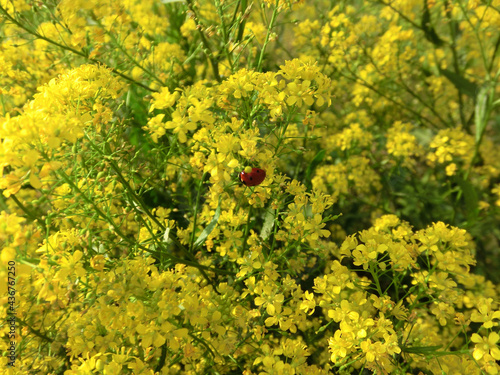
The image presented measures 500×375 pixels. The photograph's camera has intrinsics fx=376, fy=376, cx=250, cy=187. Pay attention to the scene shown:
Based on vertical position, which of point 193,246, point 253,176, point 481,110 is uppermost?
point 481,110

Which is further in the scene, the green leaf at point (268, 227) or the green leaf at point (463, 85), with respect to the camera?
the green leaf at point (463, 85)

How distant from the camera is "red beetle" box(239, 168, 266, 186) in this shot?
1.10 metres

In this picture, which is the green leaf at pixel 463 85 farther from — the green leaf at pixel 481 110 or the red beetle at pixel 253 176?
the red beetle at pixel 253 176

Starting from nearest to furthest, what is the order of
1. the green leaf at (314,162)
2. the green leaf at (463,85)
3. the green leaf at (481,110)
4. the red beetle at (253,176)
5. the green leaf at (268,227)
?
the red beetle at (253,176) → the green leaf at (268,227) → the green leaf at (314,162) → the green leaf at (481,110) → the green leaf at (463,85)

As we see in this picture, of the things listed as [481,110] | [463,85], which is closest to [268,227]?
[481,110]

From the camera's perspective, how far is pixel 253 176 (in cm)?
111

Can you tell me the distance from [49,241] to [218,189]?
1.52 ft

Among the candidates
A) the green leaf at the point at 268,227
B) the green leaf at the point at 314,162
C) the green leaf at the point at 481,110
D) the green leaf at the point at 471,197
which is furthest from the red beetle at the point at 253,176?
the green leaf at the point at 481,110

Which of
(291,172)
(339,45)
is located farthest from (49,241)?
(339,45)

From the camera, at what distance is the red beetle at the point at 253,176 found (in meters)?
1.10

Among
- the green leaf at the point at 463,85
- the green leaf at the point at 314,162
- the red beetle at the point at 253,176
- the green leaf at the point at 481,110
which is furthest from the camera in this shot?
the green leaf at the point at 463,85

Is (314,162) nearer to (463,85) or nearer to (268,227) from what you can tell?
(268,227)

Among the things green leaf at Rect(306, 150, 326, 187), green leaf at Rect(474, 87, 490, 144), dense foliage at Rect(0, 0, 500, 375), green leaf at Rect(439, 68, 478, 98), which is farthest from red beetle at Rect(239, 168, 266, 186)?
green leaf at Rect(439, 68, 478, 98)

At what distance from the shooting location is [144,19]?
201cm
